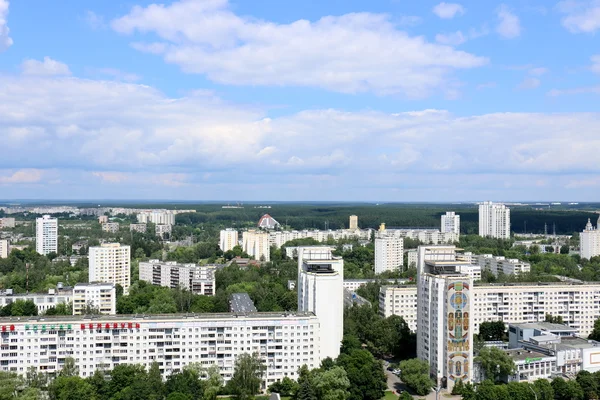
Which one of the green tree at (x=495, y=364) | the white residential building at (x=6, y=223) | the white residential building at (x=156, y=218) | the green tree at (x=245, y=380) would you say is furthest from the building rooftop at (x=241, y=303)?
the white residential building at (x=6, y=223)

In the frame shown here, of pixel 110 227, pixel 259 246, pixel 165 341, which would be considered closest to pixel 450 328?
pixel 165 341

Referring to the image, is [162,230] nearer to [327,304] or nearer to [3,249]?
[3,249]

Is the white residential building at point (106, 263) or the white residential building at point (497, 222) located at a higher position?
the white residential building at point (497, 222)

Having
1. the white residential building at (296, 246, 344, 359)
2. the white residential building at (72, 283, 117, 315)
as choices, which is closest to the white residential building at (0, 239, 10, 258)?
the white residential building at (72, 283, 117, 315)

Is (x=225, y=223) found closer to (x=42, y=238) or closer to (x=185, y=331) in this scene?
(x=42, y=238)

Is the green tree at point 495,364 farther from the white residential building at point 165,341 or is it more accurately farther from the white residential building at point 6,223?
the white residential building at point 6,223

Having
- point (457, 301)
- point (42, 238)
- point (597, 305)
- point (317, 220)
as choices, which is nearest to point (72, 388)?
point (457, 301)
